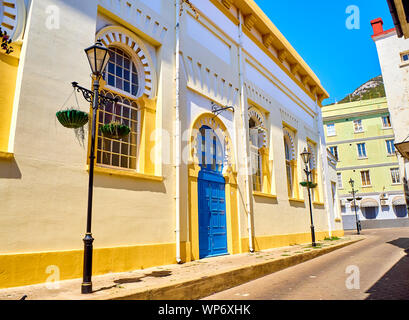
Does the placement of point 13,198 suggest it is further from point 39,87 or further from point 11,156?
point 39,87

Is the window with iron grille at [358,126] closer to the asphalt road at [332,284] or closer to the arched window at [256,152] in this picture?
the arched window at [256,152]

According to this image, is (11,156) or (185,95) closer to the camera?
(11,156)

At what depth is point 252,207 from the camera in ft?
41.0

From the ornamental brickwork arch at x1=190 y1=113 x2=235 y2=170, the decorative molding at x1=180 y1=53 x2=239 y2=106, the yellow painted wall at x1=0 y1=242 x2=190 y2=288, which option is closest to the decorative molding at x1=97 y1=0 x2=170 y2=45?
the decorative molding at x1=180 y1=53 x2=239 y2=106

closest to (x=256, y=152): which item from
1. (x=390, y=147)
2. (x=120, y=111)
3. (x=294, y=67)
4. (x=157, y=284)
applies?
(x=294, y=67)

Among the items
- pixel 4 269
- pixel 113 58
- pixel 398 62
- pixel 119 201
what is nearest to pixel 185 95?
pixel 113 58

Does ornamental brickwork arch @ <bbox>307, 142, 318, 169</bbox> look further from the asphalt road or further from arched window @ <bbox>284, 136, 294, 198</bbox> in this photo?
the asphalt road

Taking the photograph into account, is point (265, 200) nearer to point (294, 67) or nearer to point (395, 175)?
point (294, 67)

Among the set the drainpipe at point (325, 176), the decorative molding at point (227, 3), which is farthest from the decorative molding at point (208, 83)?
the drainpipe at point (325, 176)

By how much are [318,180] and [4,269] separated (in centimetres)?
1891

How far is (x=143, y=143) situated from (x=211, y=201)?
332 cm

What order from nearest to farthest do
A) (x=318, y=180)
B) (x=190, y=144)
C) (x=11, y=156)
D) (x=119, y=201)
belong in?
(x=11, y=156)
(x=119, y=201)
(x=190, y=144)
(x=318, y=180)

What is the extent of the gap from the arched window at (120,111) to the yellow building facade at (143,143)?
0.03m

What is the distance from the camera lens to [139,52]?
28.2 feet
